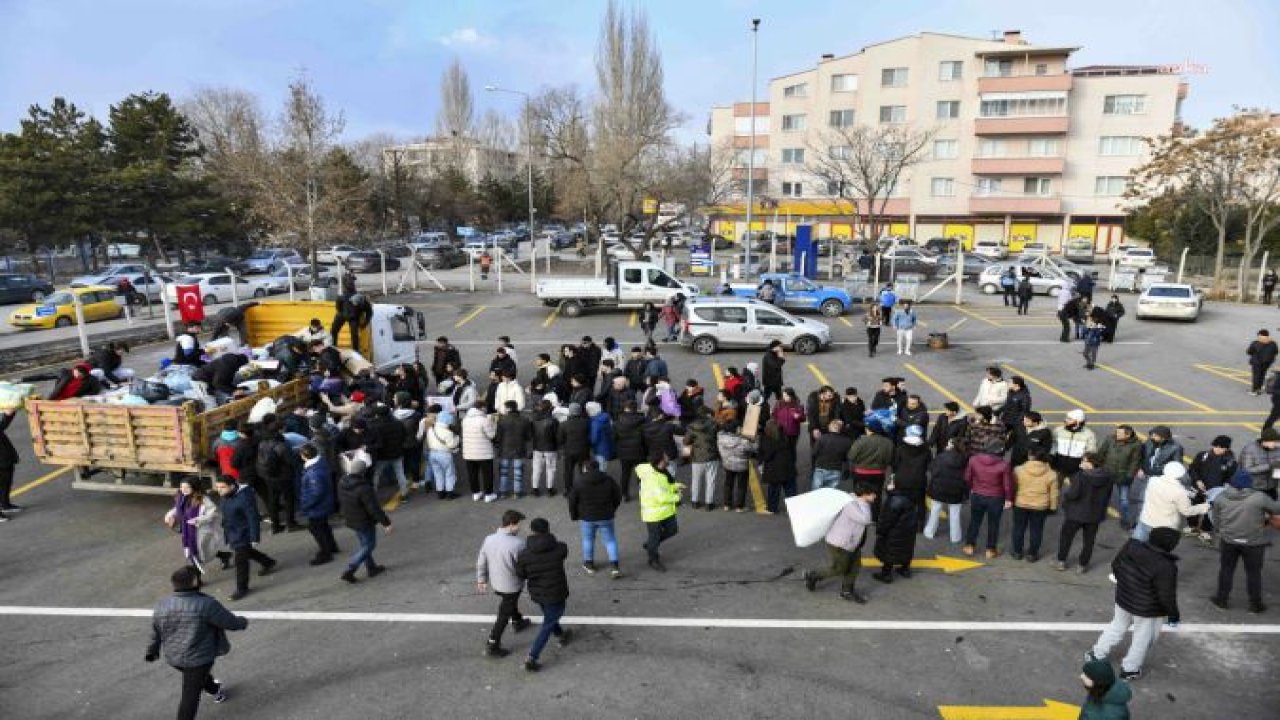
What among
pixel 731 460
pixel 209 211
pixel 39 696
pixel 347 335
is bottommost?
pixel 39 696

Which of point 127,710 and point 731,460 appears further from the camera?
point 731,460

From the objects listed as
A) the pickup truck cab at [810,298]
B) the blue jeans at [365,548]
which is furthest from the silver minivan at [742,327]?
the blue jeans at [365,548]

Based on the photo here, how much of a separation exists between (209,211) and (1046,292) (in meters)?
43.2

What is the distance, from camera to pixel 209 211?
4138 cm

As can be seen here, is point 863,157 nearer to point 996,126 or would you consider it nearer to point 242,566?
point 996,126

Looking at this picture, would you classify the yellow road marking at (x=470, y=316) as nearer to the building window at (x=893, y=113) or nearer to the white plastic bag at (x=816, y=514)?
the white plastic bag at (x=816, y=514)

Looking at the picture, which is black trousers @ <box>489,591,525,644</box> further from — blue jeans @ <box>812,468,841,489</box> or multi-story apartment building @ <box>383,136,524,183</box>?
multi-story apartment building @ <box>383,136,524,183</box>

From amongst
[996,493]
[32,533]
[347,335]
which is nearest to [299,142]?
[347,335]

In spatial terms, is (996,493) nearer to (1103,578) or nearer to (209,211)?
(1103,578)

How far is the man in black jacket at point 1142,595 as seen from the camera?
598cm

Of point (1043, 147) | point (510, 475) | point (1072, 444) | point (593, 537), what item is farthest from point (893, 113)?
point (593, 537)

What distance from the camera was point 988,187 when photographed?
57031 mm

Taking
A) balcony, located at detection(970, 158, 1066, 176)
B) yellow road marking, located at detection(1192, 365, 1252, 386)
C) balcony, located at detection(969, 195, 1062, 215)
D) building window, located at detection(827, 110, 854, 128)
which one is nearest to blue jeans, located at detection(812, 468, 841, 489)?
yellow road marking, located at detection(1192, 365, 1252, 386)

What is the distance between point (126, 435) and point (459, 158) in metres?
71.3
